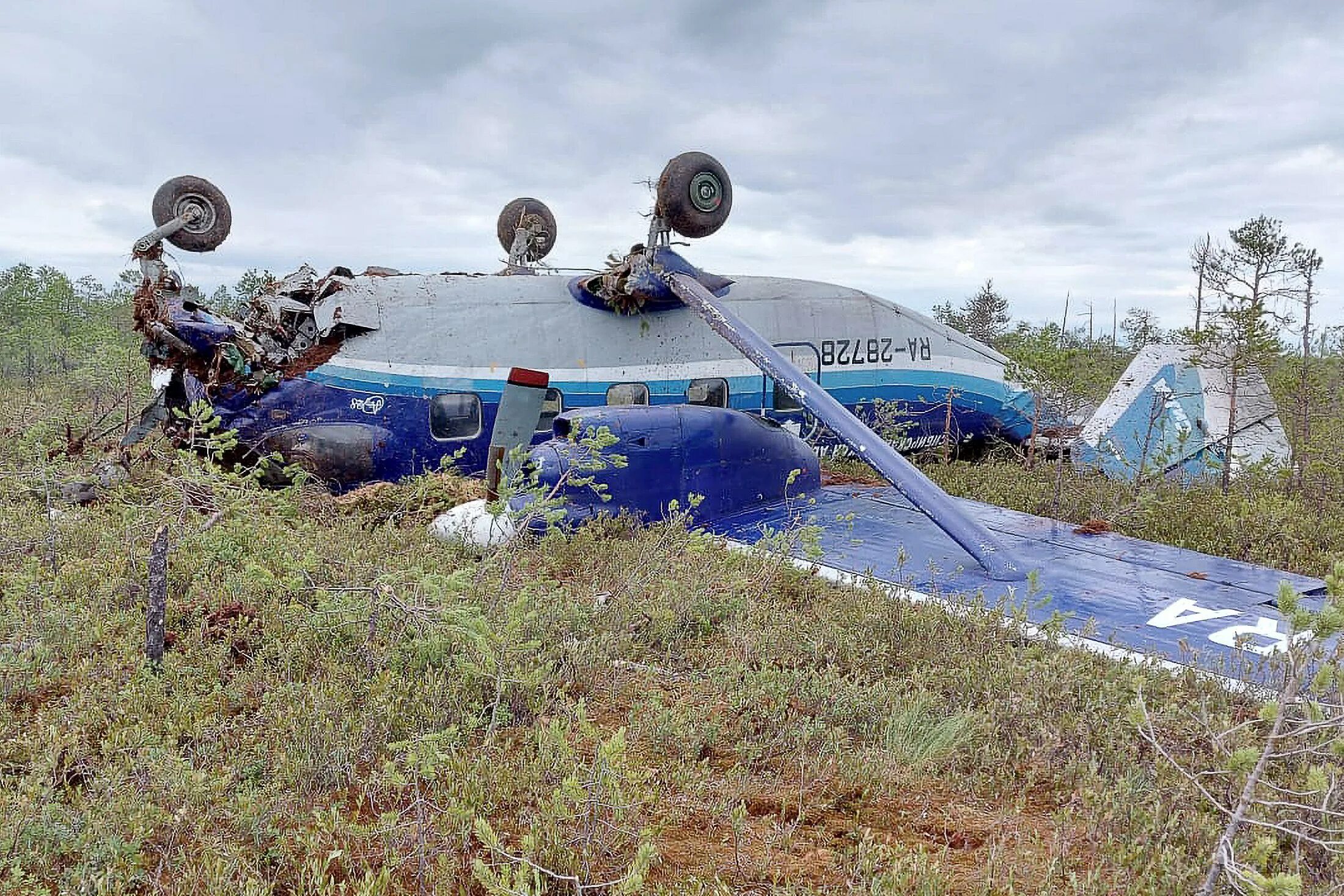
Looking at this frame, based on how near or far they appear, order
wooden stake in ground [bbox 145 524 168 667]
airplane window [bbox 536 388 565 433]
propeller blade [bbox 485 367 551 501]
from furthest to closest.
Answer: airplane window [bbox 536 388 565 433]
propeller blade [bbox 485 367 551 501]
wooden stake in ground [bbox 145 524 168 667]

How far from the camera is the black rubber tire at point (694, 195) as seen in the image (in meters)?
9.41

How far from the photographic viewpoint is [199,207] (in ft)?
33.4

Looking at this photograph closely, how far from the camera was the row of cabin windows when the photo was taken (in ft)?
31.5

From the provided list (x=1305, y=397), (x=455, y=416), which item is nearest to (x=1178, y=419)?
(x=1305, y=397)

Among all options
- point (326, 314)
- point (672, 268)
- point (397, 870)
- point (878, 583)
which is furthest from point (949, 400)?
point (397, 870)

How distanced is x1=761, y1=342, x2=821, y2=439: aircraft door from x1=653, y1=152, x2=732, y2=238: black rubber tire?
7.74 ft

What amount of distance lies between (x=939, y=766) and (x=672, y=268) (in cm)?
717

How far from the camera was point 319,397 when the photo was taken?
9344 mm

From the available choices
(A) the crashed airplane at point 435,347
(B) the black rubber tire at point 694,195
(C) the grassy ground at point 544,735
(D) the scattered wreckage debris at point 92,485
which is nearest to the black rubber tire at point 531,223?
(A) the crashed airplane at point 435,347

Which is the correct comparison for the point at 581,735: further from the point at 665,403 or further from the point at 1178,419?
the point at 1178,419

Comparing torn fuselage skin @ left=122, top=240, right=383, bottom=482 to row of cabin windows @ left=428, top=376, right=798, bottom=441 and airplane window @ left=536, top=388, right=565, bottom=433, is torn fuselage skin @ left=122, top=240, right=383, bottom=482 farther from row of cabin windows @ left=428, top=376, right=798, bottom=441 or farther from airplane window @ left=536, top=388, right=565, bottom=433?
airplane window @ left=536, top=388, right=565, bottom=433

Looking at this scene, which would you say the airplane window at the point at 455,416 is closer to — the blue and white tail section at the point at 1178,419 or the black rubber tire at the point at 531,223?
the black rubber tire at the point at 531,223

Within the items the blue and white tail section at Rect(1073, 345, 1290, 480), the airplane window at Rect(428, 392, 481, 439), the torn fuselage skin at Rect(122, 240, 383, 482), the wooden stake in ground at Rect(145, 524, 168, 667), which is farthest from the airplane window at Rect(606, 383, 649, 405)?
the blue and white tail section at Rect(1073, 345, 1290, 480)

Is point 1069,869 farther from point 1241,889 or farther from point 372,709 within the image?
point 372,709
